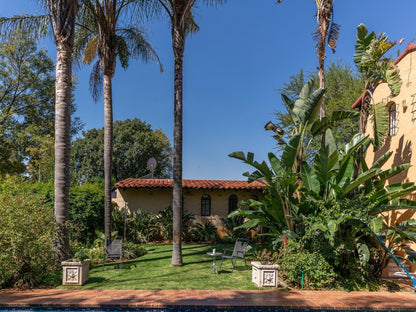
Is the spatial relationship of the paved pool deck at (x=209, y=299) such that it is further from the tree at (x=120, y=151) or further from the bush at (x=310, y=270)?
the tree at (x=120, y=151)

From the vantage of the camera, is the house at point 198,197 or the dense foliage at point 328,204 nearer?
the dense foliage at point 328,204

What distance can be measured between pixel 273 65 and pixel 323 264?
17.3 metres

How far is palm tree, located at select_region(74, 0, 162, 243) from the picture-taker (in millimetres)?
11234

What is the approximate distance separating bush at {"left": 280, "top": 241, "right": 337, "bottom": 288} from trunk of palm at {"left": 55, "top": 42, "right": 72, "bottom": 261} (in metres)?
6.41

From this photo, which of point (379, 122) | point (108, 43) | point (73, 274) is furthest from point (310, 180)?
point (108, 43)

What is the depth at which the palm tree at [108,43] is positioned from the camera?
1123 cm

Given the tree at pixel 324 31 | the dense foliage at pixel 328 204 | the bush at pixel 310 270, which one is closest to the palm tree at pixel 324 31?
the tree at pixel 324 31

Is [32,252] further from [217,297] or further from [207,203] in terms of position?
[207,203]

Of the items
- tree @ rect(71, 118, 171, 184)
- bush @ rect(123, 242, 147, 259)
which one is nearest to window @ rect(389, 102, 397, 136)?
bush @ rect(123, 242, 147, 259)

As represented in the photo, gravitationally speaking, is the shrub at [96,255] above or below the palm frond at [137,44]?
below

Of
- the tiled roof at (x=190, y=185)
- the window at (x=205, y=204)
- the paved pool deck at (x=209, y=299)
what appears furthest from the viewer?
the window at (x=205, y=204)

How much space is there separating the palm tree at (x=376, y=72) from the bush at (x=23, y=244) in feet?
31.9

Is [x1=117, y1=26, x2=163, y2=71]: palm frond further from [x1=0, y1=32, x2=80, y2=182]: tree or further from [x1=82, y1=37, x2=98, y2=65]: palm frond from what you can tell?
[x1=0, y1=32, x2=80, y2=182]: tree

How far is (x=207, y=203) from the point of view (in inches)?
695
